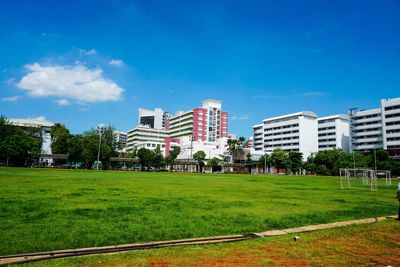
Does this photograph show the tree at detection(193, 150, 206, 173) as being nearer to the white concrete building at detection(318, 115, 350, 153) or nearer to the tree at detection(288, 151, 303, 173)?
the tree at detection(288, 151, 303, 173)

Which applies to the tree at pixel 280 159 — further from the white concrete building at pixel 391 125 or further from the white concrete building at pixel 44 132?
the white concrete building at pixel 44 132

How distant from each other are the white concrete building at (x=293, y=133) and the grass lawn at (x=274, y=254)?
435ft

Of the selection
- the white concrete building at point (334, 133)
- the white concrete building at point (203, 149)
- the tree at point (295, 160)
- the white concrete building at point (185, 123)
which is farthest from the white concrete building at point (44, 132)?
the white concrete building at point (334, 133)

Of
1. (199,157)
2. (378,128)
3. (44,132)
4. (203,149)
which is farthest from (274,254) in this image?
(44,132)

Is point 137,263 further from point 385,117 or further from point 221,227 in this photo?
point 385,117

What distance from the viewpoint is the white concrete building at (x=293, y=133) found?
468 ft

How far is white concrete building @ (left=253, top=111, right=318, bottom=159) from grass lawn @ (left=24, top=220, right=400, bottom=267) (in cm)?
13267

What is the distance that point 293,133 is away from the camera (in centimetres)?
14675

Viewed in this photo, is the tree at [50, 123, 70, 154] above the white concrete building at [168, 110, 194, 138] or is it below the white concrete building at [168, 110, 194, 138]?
below

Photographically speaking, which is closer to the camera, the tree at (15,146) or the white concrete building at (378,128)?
the tree at (15,146)

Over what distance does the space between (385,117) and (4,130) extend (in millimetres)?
127142

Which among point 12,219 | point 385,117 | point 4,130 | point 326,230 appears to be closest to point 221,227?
point 326,230

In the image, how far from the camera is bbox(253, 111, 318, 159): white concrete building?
142500 millimetres

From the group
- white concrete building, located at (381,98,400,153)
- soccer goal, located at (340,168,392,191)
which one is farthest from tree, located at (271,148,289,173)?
soccer goal, located at (340,168,392,191)
